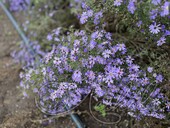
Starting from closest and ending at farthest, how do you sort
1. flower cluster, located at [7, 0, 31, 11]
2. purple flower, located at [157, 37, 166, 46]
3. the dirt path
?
1. purple flower, located at [157, 37, 166, 46]
2. the dirt path
3. flower cluster, located at [7, 0, 31, 11]

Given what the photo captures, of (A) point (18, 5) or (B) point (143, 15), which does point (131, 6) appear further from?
(A) point (18, 5)

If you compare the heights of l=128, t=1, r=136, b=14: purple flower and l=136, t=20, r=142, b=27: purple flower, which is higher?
l=128, t=1, r=136, b=14: purple flower

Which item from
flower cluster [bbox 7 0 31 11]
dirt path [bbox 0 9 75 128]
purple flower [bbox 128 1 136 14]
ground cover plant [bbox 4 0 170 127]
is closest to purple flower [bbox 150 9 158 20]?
ground cover plant [bbox 4 0 170 127]

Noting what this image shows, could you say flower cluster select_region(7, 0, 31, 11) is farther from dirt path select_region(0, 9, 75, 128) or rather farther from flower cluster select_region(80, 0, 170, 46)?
flower cluster select_region(80, 0, 170, 46)

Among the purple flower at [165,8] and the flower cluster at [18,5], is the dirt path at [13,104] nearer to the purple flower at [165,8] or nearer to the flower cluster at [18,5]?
the flower cluster at [18,5]

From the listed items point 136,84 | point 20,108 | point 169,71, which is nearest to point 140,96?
point 136,84

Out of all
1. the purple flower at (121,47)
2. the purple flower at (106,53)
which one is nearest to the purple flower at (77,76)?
the purple flower at (106,53)

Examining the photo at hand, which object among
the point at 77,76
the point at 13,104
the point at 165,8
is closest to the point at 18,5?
the point at 13,104

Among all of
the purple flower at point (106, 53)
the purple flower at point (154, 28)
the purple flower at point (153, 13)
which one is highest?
the purple flower at point (153, 13)
